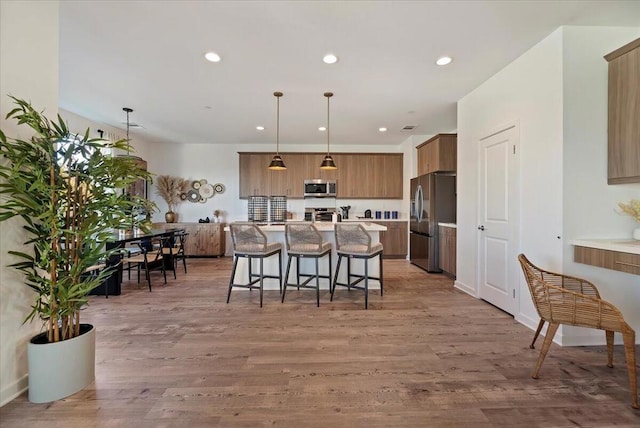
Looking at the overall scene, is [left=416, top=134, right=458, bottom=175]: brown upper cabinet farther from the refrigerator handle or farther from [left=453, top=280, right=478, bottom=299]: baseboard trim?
[left=453, top=280, right=478, bottom=299]: baseboard trim

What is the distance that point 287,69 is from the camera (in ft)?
10.3

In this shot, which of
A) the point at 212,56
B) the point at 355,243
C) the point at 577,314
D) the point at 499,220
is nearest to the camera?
the point at 577,314

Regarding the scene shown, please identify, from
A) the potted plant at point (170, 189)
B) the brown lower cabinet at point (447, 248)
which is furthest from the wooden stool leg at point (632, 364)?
the potted plant at point (170, 189)

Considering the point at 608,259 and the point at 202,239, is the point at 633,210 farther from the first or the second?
the point at 202,239

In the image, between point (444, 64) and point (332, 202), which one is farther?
point (332, 202)

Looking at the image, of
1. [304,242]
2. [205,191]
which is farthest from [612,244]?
[205,191]

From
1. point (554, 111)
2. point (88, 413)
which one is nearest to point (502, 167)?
point (554, 111)

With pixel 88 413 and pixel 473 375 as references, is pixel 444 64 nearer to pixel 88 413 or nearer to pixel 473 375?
pixel 473 375

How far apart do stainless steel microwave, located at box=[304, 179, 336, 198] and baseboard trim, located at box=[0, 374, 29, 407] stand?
5302 mm

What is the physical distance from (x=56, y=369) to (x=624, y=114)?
4.43 meters

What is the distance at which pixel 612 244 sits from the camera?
2082 millimetres

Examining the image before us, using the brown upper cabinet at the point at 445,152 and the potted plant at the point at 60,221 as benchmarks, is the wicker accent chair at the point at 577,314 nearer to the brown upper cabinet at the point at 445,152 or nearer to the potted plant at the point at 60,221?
the potted plant at the point at 60,221

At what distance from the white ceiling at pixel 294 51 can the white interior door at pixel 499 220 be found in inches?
34.0

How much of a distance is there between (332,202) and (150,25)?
16.5ft
